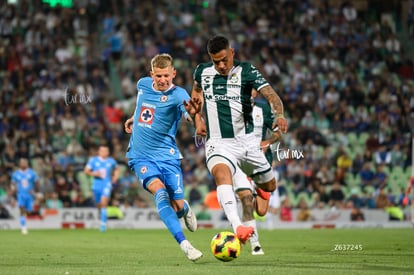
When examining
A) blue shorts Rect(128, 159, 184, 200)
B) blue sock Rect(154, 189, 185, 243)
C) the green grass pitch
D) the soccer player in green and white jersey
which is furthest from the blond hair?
the green grass pitch

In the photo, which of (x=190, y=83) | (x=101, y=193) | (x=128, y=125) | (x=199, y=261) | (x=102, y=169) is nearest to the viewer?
(x=199, y=261)

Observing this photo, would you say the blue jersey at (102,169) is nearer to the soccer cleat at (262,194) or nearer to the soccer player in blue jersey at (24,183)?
the soccer player in blue jersey at (24,183)

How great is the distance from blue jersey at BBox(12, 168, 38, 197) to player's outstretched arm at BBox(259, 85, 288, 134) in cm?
1501

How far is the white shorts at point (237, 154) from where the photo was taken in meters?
11.5

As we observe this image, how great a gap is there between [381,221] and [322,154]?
272 centimetres

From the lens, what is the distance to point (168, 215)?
1152 centimetres

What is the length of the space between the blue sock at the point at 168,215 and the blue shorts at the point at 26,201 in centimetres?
1393

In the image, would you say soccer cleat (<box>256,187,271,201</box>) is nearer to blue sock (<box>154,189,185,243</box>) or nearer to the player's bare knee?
the player's bare knee

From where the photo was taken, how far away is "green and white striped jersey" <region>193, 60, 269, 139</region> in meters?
11.6

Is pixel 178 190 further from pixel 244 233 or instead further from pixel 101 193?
pixel 101 193

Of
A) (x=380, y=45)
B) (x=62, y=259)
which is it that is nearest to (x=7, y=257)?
(x=62, y=259)

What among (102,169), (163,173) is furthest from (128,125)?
(102,169)

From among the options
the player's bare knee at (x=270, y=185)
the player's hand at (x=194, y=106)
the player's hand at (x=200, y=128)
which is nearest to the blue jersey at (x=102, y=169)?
the player's bare knee at (x=270, y=185)

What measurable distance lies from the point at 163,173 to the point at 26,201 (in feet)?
45.3
